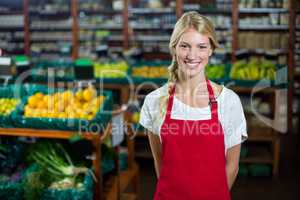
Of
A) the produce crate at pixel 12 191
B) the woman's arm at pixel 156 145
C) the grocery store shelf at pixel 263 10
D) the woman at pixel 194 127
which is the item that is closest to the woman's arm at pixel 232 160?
A: the woman at pixel 194 127

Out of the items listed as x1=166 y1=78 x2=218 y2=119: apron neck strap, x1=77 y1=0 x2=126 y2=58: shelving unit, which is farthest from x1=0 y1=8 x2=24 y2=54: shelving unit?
x1=166 y1=78 x2=218 y2=119: apron neck strap

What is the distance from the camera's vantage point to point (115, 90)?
5.39 meters

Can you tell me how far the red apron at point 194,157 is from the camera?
1.92 metres

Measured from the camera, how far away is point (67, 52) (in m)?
7.48

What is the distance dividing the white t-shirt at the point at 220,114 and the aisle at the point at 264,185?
91.3 inches

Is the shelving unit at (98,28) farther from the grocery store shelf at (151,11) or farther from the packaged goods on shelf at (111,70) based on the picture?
the packaged goods on shelf at (111,70)

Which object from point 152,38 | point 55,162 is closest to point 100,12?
point 152,38

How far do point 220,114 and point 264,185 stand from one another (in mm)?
2958

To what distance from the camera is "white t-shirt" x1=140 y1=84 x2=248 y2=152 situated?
1.90m

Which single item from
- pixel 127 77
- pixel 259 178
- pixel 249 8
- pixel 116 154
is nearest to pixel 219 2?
pixel 249 8

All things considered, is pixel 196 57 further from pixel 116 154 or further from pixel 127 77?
pixel 127 77

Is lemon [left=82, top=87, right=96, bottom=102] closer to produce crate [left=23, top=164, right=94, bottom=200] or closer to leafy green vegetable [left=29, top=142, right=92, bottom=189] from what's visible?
leafy green vegetable [left=29, top=142, right=92, bottom=189]

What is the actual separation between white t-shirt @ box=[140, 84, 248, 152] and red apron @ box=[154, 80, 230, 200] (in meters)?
0.02

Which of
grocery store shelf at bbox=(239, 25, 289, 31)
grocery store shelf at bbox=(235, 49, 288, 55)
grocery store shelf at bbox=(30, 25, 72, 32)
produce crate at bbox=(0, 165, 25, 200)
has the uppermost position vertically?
grocery store shelf at bbox=(30, 25, 72, 32)
